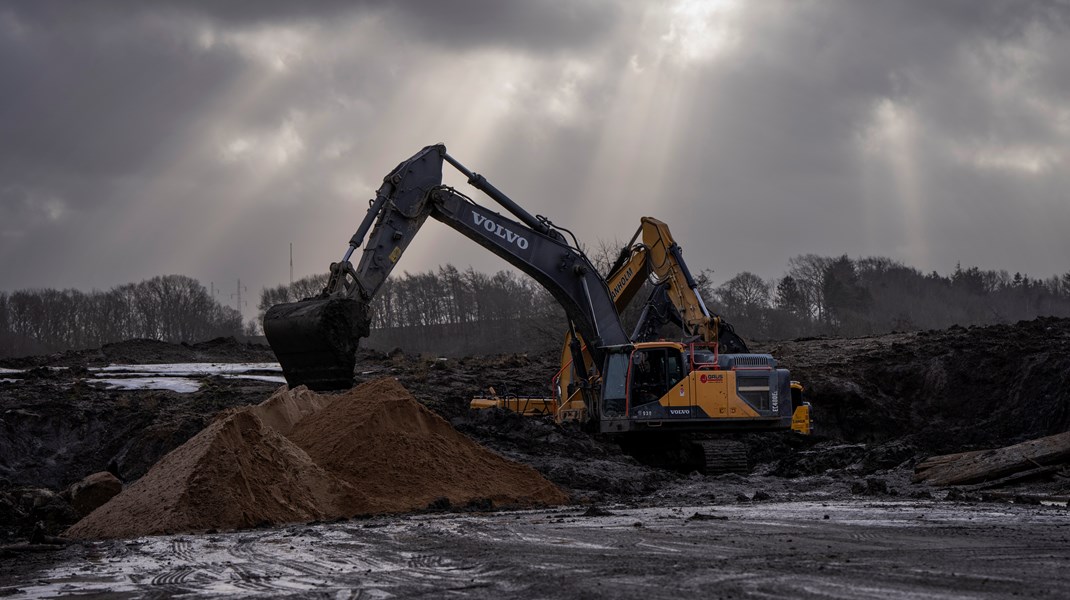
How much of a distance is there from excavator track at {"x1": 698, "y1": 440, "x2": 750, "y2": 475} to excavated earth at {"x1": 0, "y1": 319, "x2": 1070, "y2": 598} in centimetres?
62

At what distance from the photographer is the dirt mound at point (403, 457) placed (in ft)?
45.9

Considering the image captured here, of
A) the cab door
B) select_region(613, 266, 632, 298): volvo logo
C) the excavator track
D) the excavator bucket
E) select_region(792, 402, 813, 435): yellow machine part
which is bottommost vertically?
the excavator track

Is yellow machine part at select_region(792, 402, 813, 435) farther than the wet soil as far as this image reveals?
Yes

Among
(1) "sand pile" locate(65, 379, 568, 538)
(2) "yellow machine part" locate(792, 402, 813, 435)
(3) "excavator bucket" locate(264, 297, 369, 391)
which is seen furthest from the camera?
(2) "yellow machine part" locate(792, 402, 813, 435)

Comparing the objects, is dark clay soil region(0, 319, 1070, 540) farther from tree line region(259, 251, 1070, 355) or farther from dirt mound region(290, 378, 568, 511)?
tree line region(259, 251, 1070, 355)

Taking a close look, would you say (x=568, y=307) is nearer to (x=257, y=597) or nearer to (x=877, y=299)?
(x=257, y=597)

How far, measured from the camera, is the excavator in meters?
16.5

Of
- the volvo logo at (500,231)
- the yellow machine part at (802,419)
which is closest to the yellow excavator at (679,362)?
the yellow machine part at (802,419)

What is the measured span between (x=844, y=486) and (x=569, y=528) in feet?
22.2

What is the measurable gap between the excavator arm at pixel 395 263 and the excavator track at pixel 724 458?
2496 millimetres

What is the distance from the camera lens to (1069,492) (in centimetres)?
1325

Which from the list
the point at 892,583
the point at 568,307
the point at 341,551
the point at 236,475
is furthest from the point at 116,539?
the point at 568,307

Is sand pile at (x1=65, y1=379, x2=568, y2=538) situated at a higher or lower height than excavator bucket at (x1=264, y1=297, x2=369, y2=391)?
lower

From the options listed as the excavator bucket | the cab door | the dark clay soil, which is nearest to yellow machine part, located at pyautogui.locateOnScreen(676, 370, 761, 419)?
the cab door
